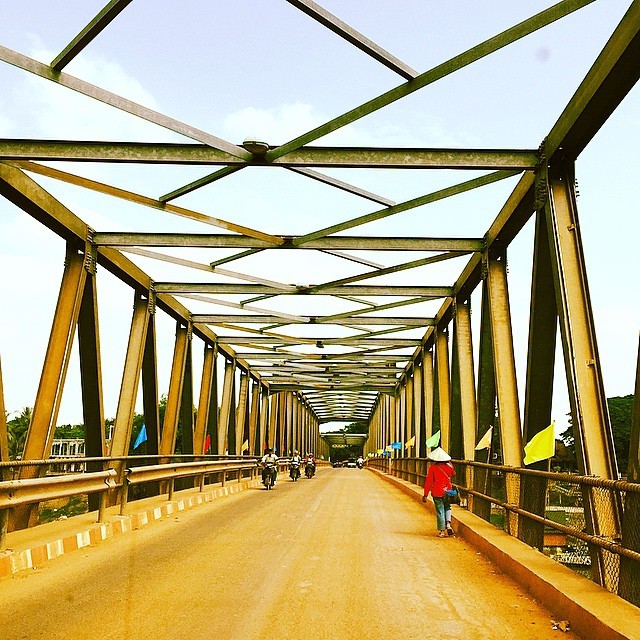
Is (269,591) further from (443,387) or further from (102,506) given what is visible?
(443,387)

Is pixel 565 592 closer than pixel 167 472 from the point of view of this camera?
Yes

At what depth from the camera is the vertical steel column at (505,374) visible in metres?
10.0

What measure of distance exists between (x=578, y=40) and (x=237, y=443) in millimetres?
24665

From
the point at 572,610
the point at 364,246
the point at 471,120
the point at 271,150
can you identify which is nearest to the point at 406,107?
the point at 471,120

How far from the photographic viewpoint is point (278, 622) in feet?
15.5

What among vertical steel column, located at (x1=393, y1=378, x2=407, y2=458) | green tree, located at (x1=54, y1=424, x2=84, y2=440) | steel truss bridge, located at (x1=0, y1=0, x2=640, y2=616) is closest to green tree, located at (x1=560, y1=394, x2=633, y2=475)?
vertical steel column, located at (x1=393, y1=378, x2=407, y2=458)

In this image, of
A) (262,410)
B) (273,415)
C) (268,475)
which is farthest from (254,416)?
(268,475)

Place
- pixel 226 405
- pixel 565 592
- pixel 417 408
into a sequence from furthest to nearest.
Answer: pixel 226 405
pixel 417 408
pixel 565 592

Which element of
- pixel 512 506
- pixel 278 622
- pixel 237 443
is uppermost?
pixel 237 443

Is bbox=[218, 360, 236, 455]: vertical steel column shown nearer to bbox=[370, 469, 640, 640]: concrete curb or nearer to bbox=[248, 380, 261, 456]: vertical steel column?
bbox=[248, 380, 261, 456]: vertical steel column

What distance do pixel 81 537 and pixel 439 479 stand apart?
484 centimetres

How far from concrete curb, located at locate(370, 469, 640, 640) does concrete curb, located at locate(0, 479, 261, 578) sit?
4352 millimetres

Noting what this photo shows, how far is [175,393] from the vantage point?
1756 centimetres

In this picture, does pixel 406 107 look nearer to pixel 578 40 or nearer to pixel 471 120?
pixel 471 120
